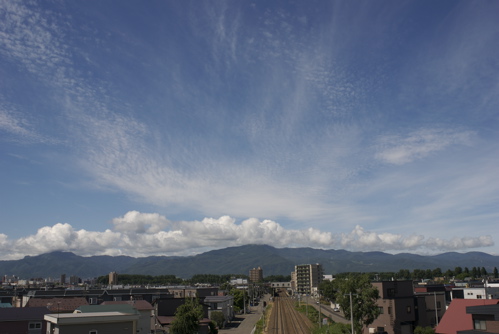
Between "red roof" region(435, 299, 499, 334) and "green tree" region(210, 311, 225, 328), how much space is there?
→ 137ft

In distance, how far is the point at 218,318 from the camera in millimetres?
73375

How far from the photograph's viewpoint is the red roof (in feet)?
133

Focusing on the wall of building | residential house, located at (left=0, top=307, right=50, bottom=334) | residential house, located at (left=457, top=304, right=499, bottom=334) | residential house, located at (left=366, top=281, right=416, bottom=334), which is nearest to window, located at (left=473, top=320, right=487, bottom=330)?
residential house, located at (left=457, top=304, right=499, bottom=334)

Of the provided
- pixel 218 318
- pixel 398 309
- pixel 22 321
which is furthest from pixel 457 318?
pixel 22 321

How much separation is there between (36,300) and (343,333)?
2254 inches

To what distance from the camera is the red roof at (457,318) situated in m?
40.5

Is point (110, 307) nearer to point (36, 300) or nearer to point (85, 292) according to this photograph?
point (36, 300)

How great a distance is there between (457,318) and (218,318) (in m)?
44.3

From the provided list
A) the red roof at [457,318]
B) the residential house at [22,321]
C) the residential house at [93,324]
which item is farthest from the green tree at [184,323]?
the red roof at [457,318]

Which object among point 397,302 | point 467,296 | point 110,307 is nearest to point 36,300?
point 110,307

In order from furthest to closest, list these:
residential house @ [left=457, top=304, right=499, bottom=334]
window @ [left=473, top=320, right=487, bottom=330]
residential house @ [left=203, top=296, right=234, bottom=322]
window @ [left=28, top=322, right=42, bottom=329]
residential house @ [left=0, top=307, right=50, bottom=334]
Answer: residential house @ [left=203, top=296, right=234, bottom=322]
window @ [left=28, top=322, right=42, bottom=329]
residential house @ [left=0, top=307, right=50, bottom=334]
window @ [left=473, top=320, right=487, bottom=330]
residential house @ [left=457, top=304, right=499, bottom=334]

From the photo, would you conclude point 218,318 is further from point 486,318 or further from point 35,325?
point 486,318

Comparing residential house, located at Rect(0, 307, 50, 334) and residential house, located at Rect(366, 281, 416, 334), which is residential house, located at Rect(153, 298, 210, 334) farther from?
residential house, located at Rect(366, 281, 416, 334)

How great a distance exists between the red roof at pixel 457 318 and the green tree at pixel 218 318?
41.8 m
